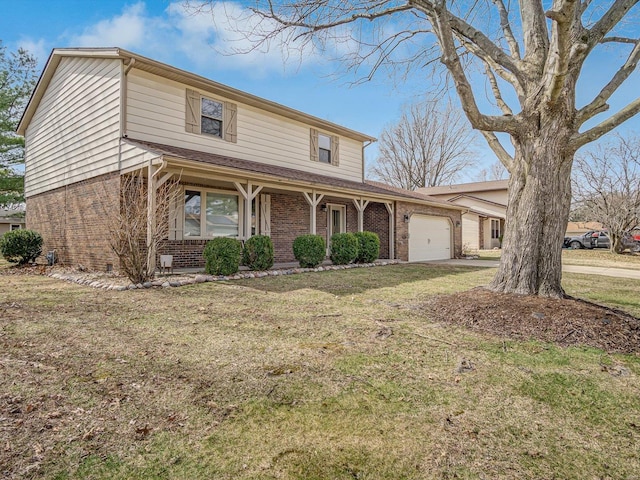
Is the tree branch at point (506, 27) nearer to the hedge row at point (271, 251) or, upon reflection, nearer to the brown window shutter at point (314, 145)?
the hedge row at point (271, 251)

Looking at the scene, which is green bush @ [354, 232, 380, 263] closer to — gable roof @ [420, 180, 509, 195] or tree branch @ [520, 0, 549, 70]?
tree branch @ [520, 0, 549, 70]

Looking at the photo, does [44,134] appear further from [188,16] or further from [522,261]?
[522,261]

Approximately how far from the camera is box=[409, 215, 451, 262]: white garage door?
49.5ft

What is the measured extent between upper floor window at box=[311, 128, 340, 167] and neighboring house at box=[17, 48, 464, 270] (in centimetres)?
5

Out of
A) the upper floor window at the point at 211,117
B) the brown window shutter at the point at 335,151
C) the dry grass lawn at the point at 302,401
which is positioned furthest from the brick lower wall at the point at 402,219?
the dry grass lawn at the point at 302,401

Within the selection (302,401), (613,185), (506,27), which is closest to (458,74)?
(506,27)

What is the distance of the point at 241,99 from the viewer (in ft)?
36.8

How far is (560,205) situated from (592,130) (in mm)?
1153

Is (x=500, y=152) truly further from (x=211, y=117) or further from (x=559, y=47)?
(x=211, y=117)

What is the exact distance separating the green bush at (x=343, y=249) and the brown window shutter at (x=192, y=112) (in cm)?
538

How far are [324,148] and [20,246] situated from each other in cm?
1072

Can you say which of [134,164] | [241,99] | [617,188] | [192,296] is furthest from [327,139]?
[617,188]

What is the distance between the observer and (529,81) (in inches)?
226

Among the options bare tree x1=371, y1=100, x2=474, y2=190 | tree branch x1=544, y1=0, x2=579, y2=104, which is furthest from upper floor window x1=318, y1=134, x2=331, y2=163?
bare tree x1=371, y1=100, x2=474, y2=190
